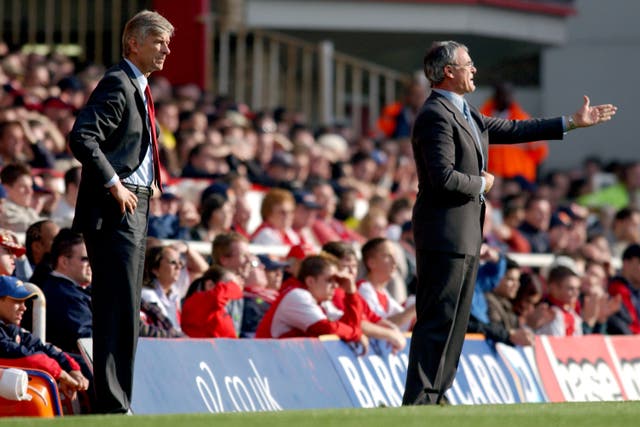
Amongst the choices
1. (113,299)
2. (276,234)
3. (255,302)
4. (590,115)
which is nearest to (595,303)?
(276,234)

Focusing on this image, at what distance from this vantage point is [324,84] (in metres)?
24.3

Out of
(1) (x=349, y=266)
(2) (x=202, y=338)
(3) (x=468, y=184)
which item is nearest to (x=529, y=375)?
(1) (x=349, y=266)

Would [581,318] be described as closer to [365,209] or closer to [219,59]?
[365,209]

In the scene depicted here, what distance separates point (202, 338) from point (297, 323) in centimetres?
108

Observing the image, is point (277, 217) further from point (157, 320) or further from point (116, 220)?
point (116, 220)

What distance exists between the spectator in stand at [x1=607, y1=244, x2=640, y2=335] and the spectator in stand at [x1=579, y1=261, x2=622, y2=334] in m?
0.08

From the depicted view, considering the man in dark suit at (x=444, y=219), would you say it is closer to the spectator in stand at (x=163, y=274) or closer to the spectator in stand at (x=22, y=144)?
the spectator in stand at (x=163, y=274)

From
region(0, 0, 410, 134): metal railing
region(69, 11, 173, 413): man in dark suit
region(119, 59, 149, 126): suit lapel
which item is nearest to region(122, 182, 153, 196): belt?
region(69, 11, 173, 413): man in dark suit

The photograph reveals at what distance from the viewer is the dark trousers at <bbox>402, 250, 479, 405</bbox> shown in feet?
28.2

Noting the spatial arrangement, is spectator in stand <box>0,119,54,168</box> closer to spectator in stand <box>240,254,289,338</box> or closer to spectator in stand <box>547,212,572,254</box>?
spectator in stand <box>240,254,289,338</box>

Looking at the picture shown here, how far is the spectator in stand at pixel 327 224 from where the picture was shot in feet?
51.4

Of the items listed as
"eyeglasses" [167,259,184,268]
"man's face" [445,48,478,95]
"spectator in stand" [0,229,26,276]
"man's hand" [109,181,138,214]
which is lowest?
"eyeglasses" [167,259,184,268]

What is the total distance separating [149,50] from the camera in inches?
323

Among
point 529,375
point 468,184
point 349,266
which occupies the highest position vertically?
point 468,184
